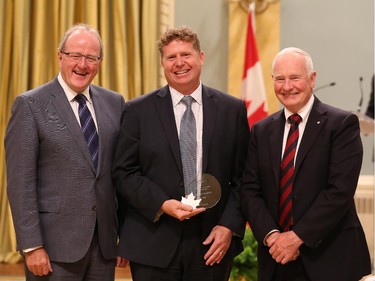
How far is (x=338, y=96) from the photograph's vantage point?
23.3 ft

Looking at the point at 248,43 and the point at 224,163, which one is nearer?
the point at 224,163

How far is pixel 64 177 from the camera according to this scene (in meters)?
3.27

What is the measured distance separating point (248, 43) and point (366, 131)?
1.63m

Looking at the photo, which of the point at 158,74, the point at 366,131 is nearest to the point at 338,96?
the point at 366,131

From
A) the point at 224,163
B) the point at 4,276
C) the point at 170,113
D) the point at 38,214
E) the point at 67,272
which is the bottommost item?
the point at 4,276

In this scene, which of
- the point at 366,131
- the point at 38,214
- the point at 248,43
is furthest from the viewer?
the point at 248,43

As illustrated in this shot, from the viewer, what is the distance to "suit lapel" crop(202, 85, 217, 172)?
333cm

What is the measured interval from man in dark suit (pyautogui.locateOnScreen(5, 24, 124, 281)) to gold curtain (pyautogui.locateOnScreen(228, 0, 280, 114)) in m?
3.78

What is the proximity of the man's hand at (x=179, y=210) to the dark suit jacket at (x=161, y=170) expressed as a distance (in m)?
0.04

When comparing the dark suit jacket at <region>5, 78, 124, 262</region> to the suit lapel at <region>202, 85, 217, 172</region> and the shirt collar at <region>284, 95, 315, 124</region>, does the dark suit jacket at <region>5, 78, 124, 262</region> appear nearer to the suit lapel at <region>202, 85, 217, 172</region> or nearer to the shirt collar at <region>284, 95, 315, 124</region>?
the suit lapel at <region>202, 85, 217, 172</region>

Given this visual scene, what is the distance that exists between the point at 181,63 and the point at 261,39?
12.8 ft

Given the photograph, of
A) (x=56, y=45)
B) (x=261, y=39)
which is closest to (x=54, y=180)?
(x=56, y=45)

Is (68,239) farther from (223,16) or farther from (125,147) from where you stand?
(223,16)

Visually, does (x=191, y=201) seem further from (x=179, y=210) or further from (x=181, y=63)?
(x=181, y=63)
